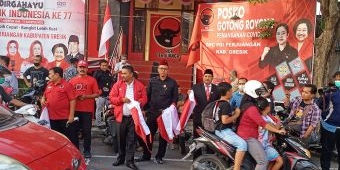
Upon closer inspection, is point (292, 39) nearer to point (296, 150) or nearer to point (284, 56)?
point (284, 56)

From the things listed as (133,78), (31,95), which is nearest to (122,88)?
(133,78)

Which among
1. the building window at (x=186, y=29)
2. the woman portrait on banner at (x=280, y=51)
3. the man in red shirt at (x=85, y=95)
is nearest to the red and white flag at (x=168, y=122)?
the man in red shirt at (x=85, y=95)

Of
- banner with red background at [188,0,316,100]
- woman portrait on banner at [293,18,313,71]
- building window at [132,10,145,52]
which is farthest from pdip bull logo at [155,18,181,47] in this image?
woman portrait on banner at [293,18,313,71]

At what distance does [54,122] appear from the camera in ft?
26.6

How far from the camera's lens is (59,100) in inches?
313

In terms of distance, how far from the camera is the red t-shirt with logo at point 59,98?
7938 mm

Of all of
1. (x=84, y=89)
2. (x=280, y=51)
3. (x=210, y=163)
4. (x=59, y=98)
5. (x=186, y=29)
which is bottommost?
(x=210, y=163)

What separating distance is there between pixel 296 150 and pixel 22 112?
363cm

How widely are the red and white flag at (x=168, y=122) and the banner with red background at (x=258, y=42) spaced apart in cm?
343

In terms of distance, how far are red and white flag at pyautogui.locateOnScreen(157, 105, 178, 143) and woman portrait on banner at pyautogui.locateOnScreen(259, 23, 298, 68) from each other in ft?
11.6

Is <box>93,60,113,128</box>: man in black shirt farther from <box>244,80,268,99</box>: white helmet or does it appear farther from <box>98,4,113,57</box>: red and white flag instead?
<box>244,80,268,99</box>: white helmet

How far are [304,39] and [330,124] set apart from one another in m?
3.38

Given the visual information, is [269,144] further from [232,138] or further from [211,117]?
[211,117]

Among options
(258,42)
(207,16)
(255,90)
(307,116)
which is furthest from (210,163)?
(207,16)
